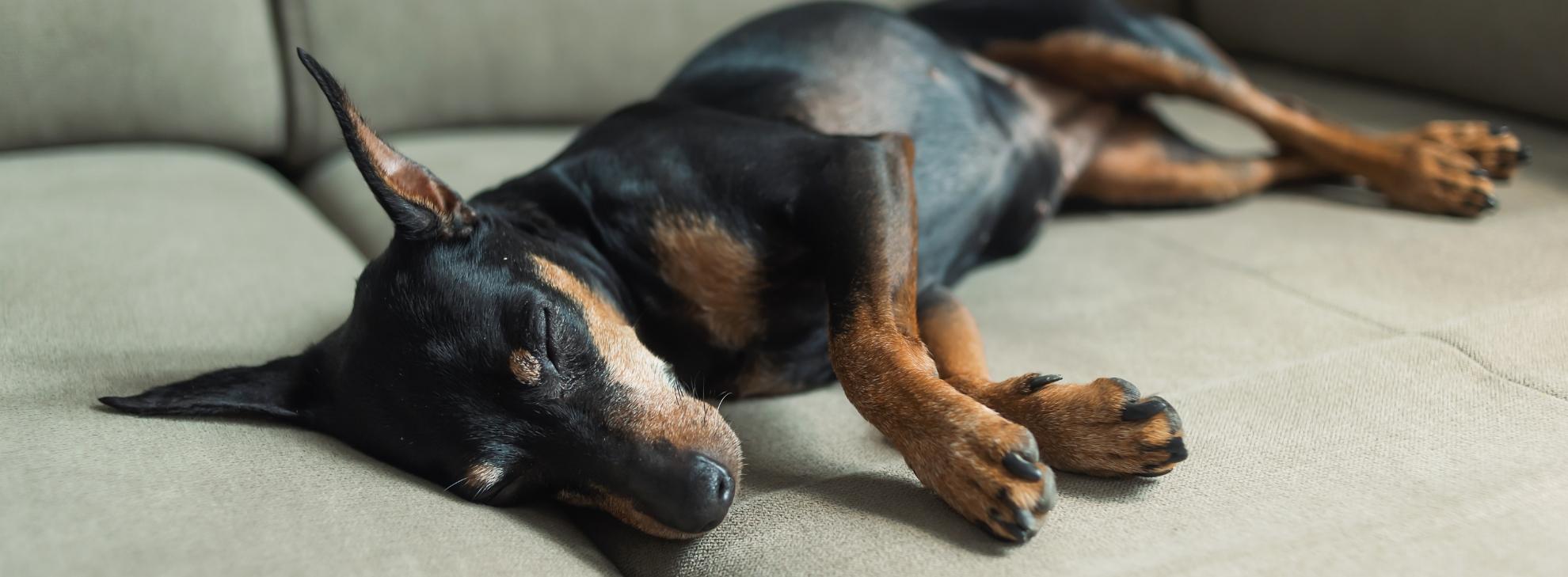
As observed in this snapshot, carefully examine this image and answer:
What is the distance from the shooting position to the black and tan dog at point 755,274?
1.52 m

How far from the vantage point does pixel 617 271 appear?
6.31 ft

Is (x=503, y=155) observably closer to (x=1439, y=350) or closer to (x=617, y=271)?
(x=617, y=271)

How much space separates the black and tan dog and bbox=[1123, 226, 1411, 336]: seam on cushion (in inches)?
10.4

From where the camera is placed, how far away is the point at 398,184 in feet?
5.40

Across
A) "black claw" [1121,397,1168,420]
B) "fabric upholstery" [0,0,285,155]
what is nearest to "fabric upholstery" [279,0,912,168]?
"fabric upholstery" [0,0,285,155]

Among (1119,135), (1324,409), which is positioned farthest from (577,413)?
(1119,135)

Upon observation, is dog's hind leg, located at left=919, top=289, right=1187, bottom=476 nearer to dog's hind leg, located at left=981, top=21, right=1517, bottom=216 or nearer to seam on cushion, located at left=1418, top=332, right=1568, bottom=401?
seam on cushion, located at left=1418, top=332, right=1568, bottom=401

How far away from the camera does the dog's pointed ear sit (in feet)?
4.85

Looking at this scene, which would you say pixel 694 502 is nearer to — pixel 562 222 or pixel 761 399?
pixel 761 399

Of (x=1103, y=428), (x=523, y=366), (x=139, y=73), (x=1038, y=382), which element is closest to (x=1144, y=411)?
(x=1103, y=428)

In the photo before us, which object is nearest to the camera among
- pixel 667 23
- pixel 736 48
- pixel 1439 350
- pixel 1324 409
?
pixel 1324 409

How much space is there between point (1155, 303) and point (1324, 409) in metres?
0.54

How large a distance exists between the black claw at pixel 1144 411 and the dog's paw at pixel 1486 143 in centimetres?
168

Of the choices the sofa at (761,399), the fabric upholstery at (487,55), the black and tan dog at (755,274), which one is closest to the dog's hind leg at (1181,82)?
the black and tan dog at (755,274)
